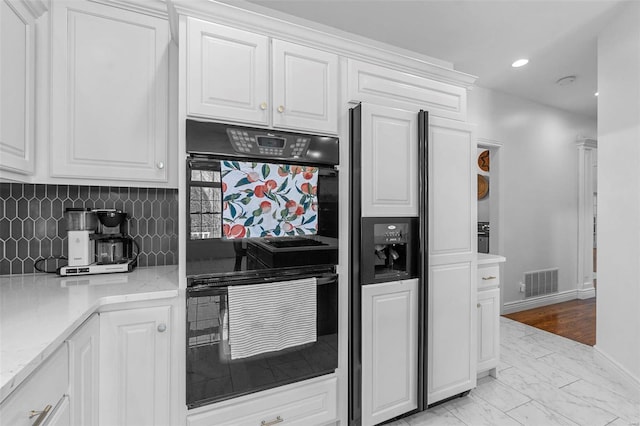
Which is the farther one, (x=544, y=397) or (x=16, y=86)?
(x=544, y=397)

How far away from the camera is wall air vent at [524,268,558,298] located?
13.5ft

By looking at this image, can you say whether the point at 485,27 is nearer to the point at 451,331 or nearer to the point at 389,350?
the point at 451,331

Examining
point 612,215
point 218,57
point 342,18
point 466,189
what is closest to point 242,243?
point 218,57

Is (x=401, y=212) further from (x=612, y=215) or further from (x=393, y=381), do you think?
(x=612, y=215)

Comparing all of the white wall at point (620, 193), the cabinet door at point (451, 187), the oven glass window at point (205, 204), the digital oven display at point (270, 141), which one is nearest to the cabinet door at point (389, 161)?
the cabinet door at point (451, 187)

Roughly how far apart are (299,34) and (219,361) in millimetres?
1688

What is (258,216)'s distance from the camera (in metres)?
1.56

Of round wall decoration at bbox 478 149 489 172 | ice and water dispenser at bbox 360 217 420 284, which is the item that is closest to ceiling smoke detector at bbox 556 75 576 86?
round wall decoration at bbox 478 149 489 172

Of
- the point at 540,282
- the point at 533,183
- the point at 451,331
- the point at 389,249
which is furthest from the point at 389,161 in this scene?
the point at 540,282

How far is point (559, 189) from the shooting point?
14.6ft

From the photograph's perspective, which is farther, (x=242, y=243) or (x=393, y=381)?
(x=393, y=381)

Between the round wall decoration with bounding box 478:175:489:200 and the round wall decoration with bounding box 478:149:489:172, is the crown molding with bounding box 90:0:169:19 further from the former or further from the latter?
the round wall decoration with bounding box 478:175:489:200

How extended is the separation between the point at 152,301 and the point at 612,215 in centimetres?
327

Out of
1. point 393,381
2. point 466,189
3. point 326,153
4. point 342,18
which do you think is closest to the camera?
point 326,153
